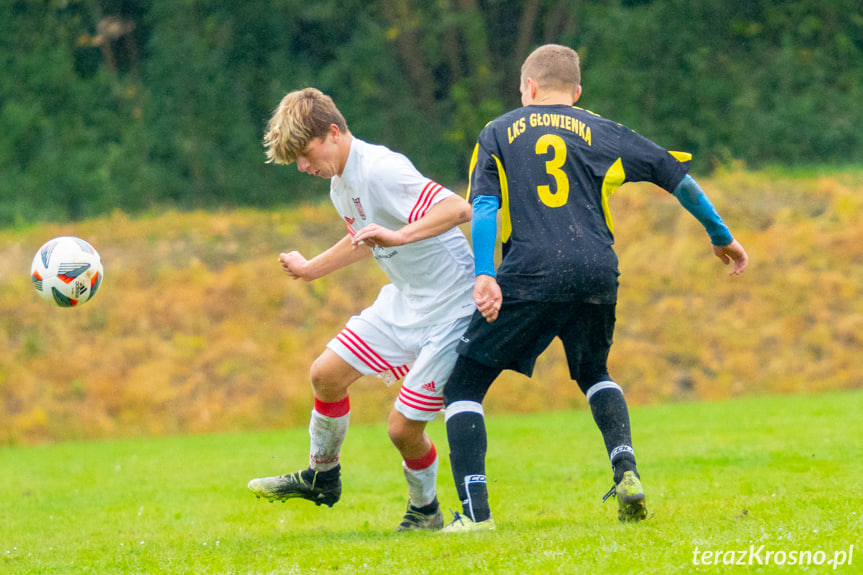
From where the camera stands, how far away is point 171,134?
2320cm

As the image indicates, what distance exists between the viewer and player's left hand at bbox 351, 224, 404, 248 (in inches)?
173

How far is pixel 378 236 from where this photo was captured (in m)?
4.41

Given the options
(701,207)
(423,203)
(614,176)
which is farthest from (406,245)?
(701,207)

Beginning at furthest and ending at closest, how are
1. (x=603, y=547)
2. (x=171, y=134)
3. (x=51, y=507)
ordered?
(x=171, y=134)
(x=51, y=507)
(x=603, y=547)

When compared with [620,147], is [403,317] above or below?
below

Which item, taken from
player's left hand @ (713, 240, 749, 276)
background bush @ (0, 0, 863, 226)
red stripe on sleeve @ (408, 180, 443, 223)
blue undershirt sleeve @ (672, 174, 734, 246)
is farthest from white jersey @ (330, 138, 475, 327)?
background bush @ (0, 0, 863, 226)

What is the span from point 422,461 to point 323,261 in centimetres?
106

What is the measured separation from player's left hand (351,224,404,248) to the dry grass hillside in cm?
892

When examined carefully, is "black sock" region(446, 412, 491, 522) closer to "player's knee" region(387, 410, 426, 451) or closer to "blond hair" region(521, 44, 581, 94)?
"player's knee" region(387, 410, 426, 451)

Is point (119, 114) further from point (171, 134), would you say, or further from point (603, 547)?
point (603, 547)

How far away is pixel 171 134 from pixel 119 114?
166 cm

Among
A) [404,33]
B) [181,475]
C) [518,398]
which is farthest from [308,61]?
[181,475]

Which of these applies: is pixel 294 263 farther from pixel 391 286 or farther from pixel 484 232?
pixel 484 232

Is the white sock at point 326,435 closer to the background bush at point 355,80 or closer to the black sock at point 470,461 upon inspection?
the black sock at point 470,461
